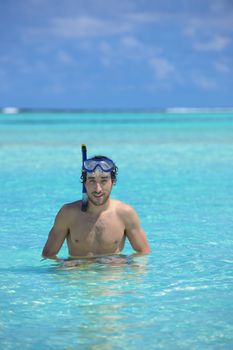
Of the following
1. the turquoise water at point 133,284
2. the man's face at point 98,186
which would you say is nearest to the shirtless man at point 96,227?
the man's face at point 98,186

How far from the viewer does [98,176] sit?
5012 millimetres

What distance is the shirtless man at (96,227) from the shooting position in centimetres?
514

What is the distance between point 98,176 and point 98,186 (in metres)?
0.07

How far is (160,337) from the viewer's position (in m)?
3.94

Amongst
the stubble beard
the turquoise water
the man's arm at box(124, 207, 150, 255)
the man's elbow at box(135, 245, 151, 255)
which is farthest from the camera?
the man's elbow at box(135, 245, 151, 255)

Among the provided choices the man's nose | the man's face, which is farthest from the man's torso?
the man's nose

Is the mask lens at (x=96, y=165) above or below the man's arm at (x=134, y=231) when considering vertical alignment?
above

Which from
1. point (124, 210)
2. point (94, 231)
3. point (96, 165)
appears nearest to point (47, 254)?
point (94, 231)

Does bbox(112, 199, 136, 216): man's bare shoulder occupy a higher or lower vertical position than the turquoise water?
higher

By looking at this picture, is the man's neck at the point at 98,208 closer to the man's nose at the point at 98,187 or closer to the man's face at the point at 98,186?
the man's face at the point at 98,186

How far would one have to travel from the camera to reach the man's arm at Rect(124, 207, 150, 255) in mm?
5211

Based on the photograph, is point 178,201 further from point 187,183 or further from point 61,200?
point 187,183

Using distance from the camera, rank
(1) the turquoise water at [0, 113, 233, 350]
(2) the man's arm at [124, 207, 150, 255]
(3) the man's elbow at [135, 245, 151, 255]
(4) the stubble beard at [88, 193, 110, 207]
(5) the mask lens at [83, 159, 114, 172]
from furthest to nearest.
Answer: (3) the man's elbow at [135, 245, 151, 255] < (2) the man's arm at [124, 207, 150, 255] < (4) the stubble beard at [88, 193, 110, 207] < (5) the mask lens at [83, 159, 114, 172] < (1) the turquoise water at [0, 113, 233, 350]

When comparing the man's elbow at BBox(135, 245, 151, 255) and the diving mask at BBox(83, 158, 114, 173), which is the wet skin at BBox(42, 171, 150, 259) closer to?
the man's elbow at BBox(135, 245, 151, 255)
